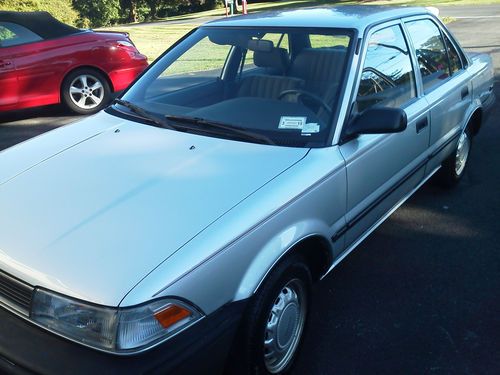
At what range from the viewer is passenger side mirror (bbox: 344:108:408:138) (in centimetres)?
265

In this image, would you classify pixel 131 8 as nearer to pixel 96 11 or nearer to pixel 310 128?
pixel 96 11

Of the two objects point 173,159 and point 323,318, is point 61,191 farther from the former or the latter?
point 323,318

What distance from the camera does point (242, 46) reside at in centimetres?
342

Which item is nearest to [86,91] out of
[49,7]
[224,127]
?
[224,127]

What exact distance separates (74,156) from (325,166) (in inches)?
51.7

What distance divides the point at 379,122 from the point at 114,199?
1389mm

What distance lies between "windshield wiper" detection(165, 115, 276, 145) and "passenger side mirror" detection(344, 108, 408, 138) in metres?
0.45

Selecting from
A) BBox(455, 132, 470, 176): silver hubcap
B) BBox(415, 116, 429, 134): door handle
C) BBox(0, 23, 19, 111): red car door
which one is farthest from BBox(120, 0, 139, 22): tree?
BBox(415, 116, 429, 134): door handle

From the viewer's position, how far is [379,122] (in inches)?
105

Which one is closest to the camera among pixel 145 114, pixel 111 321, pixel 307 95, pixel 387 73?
pixel 111 321

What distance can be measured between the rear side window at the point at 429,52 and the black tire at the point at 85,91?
198 inches

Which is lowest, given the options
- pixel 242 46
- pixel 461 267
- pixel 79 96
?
pixel 461 267

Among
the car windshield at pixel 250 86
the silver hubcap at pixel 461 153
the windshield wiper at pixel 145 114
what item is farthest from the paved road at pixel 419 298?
the windshield wiper at pixel 145 114

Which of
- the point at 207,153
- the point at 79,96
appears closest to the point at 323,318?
the point at 207,153
